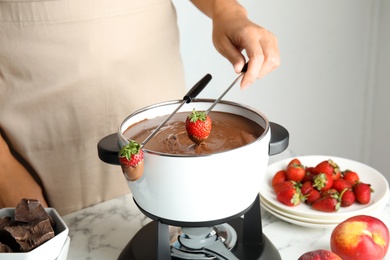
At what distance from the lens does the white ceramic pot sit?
715mm

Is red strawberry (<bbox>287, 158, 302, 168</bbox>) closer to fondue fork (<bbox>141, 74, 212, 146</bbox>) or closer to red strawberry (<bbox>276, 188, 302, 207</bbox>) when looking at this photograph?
red strawberry (<bbox>276, 188, 302, 207</bbox>)

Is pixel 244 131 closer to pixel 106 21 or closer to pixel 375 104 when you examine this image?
pixel 106 21

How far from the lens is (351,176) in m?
1.18

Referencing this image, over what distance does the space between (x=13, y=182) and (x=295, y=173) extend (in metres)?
0.60

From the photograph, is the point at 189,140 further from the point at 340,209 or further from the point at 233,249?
the point at 340,209

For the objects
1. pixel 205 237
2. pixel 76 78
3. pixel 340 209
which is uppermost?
pixel 76 78

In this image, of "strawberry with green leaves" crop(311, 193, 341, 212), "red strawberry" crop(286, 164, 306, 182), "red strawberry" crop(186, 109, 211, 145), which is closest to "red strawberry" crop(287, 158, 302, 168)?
"red strawberry" crop(286, 164, 306, 182)

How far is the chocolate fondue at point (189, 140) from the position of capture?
78 cm

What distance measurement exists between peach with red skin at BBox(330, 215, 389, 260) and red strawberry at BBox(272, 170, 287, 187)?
0.23 metres

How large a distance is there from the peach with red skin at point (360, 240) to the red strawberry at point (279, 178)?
Answer: 228mm

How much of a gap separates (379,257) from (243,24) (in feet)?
1.65

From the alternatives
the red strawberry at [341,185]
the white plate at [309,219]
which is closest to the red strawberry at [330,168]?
the red strawberry at [341,185]

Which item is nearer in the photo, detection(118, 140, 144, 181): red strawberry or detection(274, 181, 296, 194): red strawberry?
detection(118, 140, 144, 181): red strawberry

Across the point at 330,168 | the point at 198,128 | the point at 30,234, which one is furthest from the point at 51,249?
the point at 330,168
